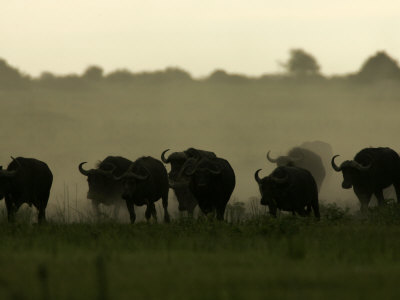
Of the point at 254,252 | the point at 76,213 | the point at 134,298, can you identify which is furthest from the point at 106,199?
the point at 134,298

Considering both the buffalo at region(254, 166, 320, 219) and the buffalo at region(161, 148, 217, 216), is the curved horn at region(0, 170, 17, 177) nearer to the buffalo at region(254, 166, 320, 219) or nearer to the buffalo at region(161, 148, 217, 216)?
the buffalo at region(161, 148, 217, 216)

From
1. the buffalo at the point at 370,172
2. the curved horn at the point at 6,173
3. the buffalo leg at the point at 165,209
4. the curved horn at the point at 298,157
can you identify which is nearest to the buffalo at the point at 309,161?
the curved horn at the point at 298,157

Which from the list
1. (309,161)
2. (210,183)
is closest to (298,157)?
(309,161)

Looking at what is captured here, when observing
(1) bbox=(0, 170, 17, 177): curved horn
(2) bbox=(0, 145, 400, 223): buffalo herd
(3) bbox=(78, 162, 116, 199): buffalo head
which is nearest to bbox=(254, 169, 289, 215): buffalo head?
(2) bbox=(0, 145, 400, 223): buffalo herd

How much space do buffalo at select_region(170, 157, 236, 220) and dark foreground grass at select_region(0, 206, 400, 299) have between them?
5.80 meters

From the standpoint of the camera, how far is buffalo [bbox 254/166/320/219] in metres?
22.6

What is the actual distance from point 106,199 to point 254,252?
61.7ft

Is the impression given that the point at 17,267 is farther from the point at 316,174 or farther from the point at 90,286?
the point at 316,174

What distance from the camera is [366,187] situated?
27766 mm

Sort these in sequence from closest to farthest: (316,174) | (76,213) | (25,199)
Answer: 1. (76,213)
2. (25,199)
3. (316,174)

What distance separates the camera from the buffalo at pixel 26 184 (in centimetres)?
2448

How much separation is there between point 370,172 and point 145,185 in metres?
7.17

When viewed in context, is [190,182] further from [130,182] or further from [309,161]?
[309,161]

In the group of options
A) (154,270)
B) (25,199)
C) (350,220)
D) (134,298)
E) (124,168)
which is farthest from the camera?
(124,168)
